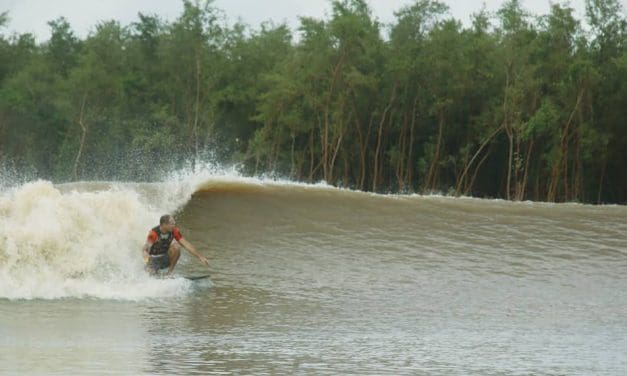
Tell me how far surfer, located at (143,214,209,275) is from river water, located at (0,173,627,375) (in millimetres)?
404

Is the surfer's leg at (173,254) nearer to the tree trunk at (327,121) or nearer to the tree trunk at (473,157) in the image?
the tree trunk at (473,157)

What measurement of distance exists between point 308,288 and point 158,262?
255 centimetres

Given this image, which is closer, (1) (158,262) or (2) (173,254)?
(1) (158,262)

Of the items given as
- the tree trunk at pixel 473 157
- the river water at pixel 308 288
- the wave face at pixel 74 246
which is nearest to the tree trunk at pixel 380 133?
the tree trunk at pixel 473 157

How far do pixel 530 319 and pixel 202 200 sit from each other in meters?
11.2

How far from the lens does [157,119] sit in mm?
67062

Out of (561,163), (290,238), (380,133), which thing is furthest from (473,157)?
(290,238)

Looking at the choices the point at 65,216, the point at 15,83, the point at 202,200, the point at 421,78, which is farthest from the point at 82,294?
the point at 15,83

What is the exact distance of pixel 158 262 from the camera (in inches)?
621

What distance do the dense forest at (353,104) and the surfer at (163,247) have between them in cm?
3768

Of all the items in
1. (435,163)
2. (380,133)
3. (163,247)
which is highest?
(380,133)

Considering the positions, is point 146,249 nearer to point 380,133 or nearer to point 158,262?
point 158,262

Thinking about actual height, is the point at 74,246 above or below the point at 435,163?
below

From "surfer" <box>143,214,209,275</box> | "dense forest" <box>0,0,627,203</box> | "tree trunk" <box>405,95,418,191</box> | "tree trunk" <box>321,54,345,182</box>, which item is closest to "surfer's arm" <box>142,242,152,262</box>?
"surfer" <box>143,214,209,275</box>
